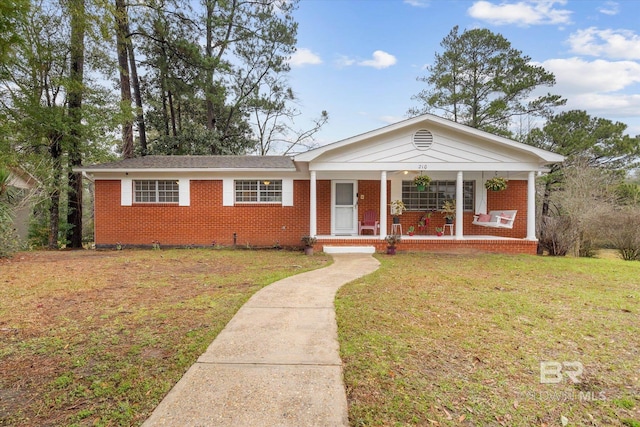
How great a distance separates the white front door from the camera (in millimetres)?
12227

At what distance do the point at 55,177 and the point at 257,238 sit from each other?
8.81 meters

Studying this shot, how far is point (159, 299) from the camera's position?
515cm

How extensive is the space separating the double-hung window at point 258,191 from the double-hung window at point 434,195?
184 inches

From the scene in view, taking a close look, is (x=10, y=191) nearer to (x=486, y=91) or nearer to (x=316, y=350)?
(x=316, y=350)

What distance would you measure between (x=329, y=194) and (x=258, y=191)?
2585mm

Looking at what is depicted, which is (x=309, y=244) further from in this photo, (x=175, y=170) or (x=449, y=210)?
(x=175, y=170)

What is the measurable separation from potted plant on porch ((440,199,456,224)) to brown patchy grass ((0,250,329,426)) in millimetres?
6336

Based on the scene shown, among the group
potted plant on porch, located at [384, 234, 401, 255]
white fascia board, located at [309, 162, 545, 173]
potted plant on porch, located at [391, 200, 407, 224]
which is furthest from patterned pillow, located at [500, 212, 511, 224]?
potted plant on porch, located at [384, 234, 401, 255]

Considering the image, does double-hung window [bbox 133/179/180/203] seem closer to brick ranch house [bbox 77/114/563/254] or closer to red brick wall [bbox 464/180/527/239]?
brick ranch house [bbox 77/114/563/254]

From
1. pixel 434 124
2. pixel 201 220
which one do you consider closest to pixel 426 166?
pixel 434 124

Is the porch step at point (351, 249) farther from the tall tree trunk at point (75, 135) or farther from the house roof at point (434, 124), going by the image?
the tall tree trunk at point (75, 135)

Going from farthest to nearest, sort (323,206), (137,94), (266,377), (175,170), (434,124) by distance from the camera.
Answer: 1. (137,94)
2. (323,206)
3. (175,170)
4. (434,124)
5. (266,377)

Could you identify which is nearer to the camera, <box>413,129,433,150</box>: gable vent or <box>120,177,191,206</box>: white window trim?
<box>413,129,433,150</box>: gable vent

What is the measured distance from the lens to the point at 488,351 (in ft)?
10.8
